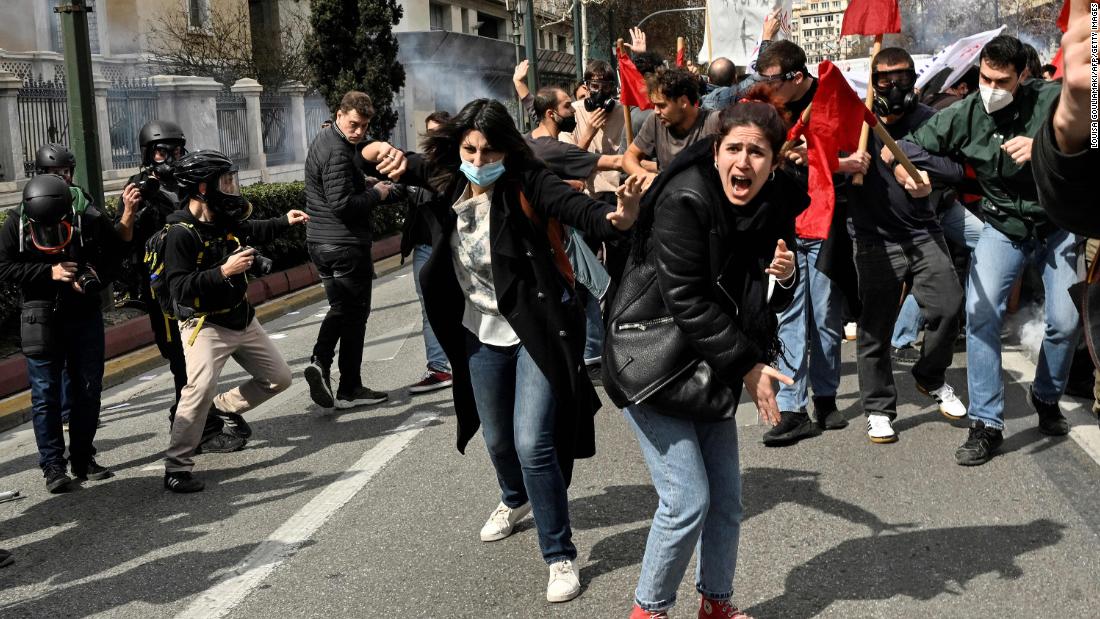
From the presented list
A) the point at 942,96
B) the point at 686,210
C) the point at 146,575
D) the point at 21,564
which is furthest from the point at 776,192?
the point at 942,96

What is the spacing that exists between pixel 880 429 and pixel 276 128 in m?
19.6

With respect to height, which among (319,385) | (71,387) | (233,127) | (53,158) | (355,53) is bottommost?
(319,385)

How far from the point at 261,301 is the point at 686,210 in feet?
33.8

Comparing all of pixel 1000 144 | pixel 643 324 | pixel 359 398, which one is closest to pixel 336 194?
pixel 359 398

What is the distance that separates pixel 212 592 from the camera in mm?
4613

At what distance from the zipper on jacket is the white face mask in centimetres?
267

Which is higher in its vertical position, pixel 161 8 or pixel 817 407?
pixel 161 8

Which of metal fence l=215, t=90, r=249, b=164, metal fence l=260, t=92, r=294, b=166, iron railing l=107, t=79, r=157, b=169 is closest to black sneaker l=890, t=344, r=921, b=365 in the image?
iron railing l=107, t=79, r=157, b=169

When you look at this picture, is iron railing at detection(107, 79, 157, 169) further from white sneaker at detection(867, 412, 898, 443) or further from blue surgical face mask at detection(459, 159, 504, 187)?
blue surgical face mask at detection(459, 159, 504, 187)

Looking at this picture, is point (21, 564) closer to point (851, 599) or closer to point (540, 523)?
point (540, 523)

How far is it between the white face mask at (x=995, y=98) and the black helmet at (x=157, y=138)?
4.52 meters

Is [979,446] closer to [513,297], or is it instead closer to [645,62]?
[513,297]

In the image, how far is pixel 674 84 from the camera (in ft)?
21.2

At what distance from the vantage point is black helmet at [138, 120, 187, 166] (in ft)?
24.1
